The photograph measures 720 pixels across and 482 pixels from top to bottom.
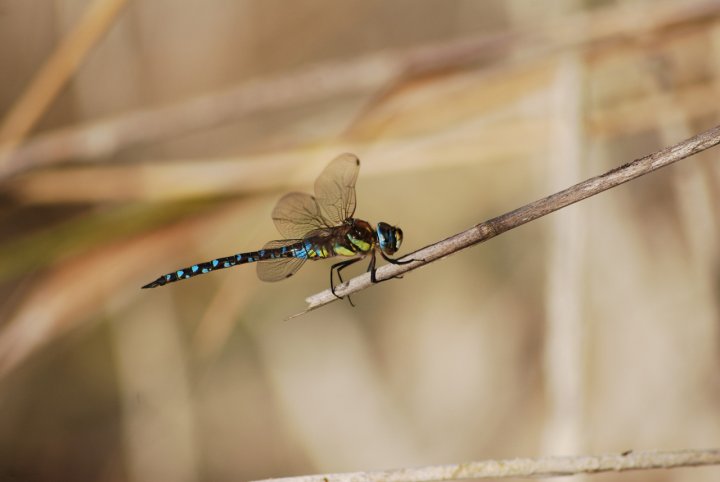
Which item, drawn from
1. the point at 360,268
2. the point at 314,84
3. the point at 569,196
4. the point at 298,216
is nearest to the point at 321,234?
the point at 298,216

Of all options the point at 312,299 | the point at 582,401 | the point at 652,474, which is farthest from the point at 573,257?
the point at 652,474

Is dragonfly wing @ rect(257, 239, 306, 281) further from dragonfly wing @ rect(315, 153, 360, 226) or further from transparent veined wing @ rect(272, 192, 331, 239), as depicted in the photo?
dragonfly wing @ rect(315, 153, 360, 226)

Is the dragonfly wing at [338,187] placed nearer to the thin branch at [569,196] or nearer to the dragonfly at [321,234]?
the dragonfly at [321,234]

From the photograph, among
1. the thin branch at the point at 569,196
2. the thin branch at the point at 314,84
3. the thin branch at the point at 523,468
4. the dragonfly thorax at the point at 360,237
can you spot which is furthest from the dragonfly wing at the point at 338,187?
the thin branch at the point at 523,468

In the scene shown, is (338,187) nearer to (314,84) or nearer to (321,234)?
(321,234)

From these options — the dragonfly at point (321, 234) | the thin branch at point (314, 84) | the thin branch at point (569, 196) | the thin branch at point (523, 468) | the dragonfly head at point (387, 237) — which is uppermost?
the thin branch at point (314, 84)

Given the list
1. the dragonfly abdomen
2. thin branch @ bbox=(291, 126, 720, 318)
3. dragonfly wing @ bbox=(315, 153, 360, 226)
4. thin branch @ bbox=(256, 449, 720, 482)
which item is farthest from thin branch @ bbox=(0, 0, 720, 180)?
thin branch @ bbox=(256, 449, 720, 482)

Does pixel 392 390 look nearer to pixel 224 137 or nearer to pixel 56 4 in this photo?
pixel 224 137

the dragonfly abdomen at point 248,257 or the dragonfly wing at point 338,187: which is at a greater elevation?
the dragonfly wing at point 338,187
